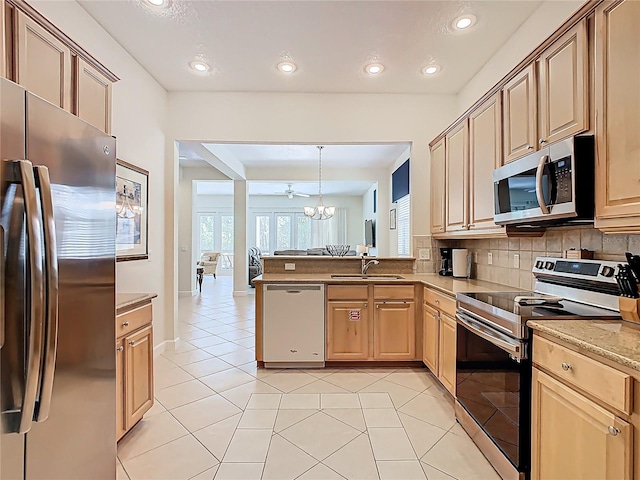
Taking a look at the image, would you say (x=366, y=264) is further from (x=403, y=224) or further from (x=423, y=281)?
(x=403, y=224)

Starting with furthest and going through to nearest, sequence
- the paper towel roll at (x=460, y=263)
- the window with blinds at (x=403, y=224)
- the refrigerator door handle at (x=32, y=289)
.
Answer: the window with blinds at (x=403, y=224)
the paper towel roll at (x=460, y=263)
the refrigerator door handle at (x=32, y=289)

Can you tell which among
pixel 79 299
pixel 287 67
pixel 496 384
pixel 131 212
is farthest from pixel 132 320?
pixel 287 67

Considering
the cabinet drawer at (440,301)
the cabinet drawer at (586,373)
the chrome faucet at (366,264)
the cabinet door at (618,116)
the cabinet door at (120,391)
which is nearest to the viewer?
the cabinet drawer at (586,373)

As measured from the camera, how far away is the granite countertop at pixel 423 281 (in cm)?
267

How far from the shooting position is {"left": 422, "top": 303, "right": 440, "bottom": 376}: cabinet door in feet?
9.43

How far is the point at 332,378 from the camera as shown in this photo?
3127mm

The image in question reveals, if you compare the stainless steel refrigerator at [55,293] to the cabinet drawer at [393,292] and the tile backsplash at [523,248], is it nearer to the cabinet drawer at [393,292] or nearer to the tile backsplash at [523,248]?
the cabinet drawer at [393,292]

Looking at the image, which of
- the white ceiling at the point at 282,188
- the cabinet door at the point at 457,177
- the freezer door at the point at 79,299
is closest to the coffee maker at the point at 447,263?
the cabinet door at the point at 457,177

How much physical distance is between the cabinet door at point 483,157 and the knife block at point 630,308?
1.06 metres

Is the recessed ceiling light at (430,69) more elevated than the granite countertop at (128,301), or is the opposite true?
the recessed ceiling light at (430,69)

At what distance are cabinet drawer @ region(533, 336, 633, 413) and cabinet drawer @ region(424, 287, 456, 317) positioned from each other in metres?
1.02

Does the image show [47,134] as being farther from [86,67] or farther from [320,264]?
[320,264]

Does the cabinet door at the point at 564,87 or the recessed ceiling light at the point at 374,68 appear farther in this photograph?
the recessed ceiling light at the point at 374,68

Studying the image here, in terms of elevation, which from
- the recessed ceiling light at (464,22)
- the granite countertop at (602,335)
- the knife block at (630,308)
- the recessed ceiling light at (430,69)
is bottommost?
the granite countertop at (602,335)
